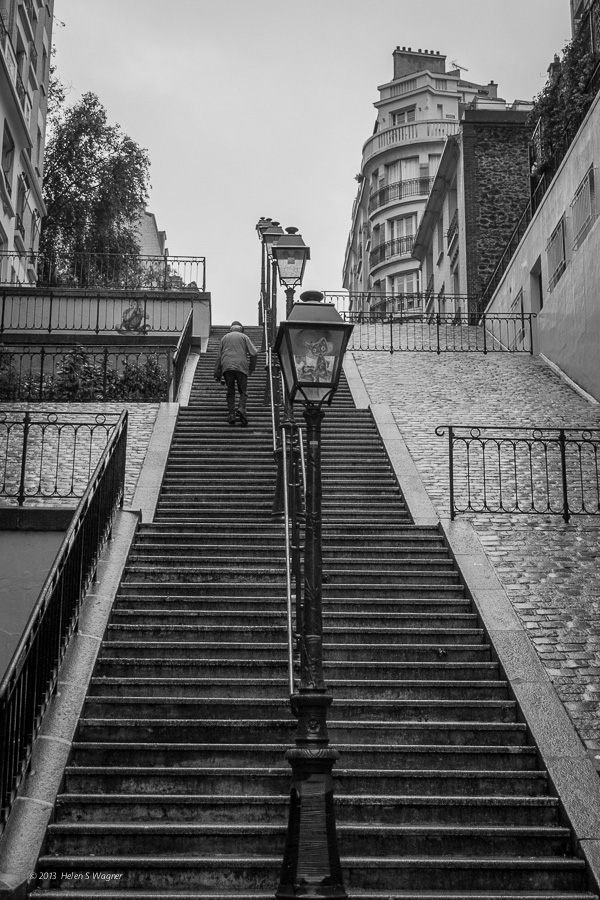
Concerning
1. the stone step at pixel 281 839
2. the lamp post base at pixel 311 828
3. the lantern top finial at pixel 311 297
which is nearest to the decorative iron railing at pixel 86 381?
the lantern top finial at pixel 311 297

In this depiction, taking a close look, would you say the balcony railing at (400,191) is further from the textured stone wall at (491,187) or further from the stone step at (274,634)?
the stone step at (274,634)

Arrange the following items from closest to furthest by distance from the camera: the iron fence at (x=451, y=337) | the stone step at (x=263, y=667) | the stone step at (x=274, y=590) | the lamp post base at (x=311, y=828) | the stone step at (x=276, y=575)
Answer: the lamp post base at (x=311, y=828) < the stone step at (x=263, y=667) < the stone step at (x=274, y=590) < the stone step at (x=276, y=575) < the iron fence at (x=451, y=337)

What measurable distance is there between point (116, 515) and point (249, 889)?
5.55m

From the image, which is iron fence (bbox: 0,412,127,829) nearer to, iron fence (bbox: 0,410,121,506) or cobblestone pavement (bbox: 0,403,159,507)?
iron fence (bbox: 0,410,121,506)

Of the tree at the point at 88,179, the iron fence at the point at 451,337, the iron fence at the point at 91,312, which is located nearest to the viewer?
the iron fence at the point at 91,312

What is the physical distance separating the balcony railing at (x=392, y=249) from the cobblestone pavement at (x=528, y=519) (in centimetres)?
3525

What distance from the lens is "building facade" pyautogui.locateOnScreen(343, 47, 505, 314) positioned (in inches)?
2266

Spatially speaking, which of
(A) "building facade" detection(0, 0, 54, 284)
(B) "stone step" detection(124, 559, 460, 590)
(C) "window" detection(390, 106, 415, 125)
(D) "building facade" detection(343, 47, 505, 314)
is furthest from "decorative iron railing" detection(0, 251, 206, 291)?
(C) "window" detection(390, 106, 415, 125)

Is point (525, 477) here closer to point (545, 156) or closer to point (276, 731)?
point (276, 731)

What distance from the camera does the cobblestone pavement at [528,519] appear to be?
862 cm

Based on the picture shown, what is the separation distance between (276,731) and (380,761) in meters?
0.76

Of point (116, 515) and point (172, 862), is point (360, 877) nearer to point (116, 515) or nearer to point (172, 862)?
point (172, 862)

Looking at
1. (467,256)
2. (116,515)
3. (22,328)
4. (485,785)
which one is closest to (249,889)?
(485,785)

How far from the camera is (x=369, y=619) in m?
9.16
